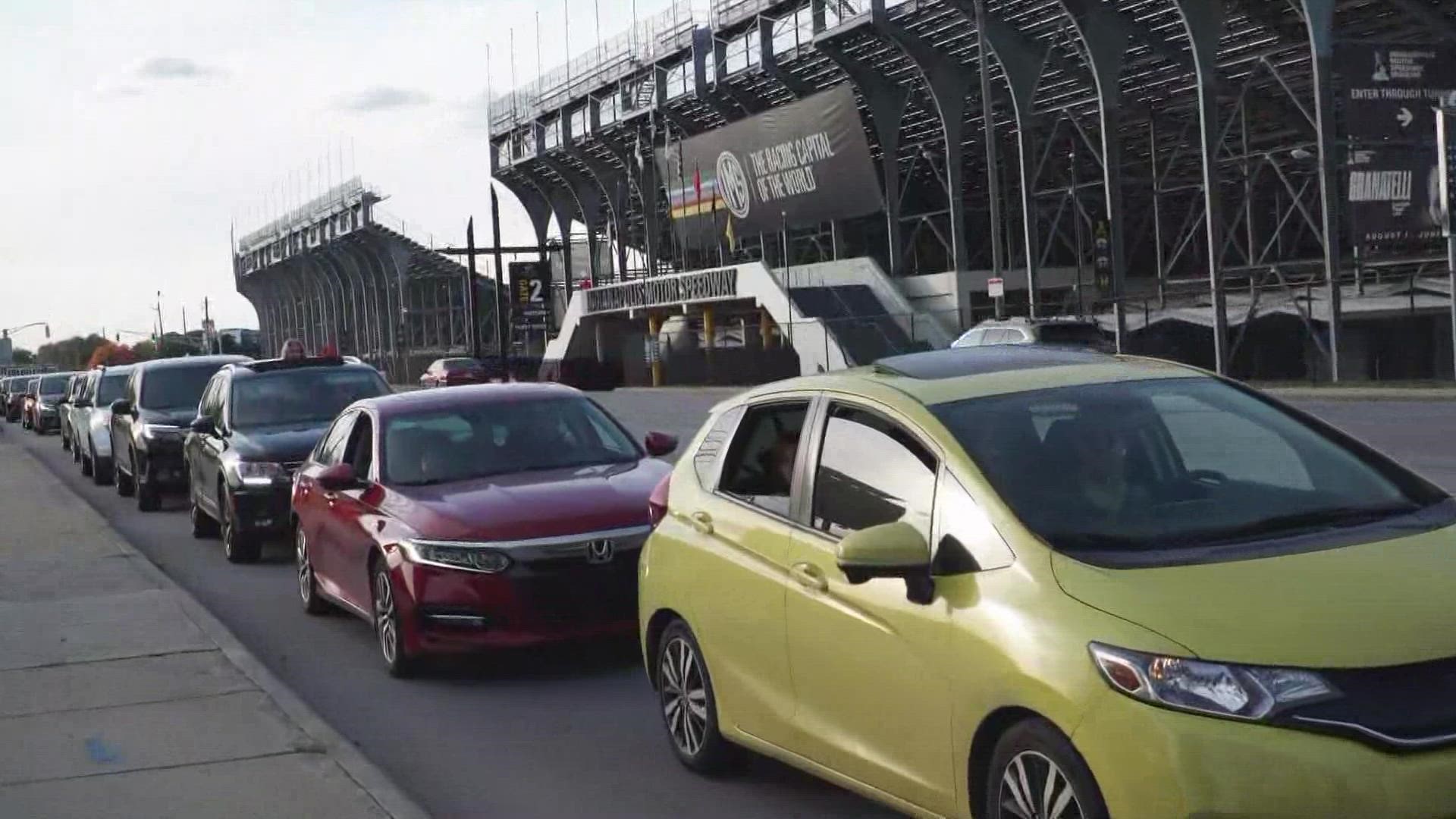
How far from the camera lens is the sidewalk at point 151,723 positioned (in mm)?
6828

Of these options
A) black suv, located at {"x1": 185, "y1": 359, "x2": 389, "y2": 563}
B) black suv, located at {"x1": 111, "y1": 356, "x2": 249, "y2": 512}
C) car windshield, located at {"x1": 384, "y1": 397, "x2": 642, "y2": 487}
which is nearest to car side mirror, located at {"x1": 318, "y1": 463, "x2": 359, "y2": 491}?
car windshield, located at {"x1": 384, "y1": 397, "x2": 642, "y2": 487}

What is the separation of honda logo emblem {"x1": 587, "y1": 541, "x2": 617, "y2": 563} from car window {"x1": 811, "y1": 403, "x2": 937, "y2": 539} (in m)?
3.27

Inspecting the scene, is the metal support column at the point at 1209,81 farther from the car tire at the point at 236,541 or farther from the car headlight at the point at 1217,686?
the car headlight at the point at 1217,686

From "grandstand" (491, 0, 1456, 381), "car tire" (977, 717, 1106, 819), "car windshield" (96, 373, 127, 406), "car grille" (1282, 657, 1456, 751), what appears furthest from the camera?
"grandstand" (491, 0, 1456, 381)

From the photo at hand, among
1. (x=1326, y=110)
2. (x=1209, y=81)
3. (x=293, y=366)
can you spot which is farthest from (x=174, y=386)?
(x=1209, y=81)

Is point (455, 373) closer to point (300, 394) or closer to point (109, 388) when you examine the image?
point (109, 388)

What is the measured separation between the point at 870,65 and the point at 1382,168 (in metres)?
22.5

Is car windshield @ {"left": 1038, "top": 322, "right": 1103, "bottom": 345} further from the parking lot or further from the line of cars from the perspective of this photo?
the line of cars

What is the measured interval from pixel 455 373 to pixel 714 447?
1945 inches

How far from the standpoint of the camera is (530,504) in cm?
963

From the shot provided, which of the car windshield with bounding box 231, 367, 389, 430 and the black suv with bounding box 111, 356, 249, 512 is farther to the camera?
the black suv with bounding box 111, 356, 249, 512

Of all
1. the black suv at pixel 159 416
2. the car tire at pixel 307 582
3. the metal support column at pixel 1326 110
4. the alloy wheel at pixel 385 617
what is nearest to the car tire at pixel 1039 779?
the alloy wheel at pixel 385 617

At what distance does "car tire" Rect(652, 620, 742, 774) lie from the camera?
685 cm

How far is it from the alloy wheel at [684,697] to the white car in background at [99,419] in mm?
20156
